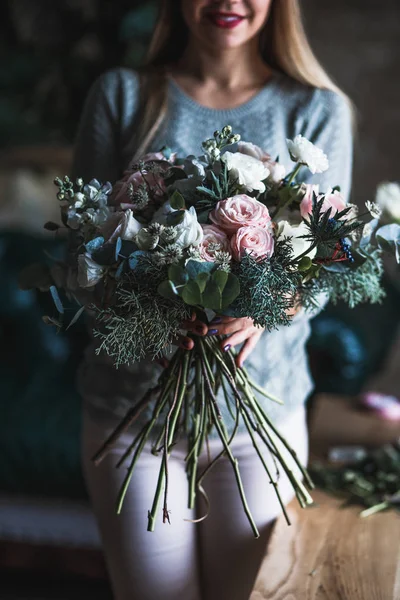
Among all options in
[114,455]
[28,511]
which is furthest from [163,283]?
[28,511]

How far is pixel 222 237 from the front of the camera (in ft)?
2.96

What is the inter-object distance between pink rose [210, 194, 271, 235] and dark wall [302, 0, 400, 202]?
226 cm

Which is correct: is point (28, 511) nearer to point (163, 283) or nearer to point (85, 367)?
point (85, 367)

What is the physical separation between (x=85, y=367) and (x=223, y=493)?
35cm

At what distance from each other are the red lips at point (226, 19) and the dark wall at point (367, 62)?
73.9 inches

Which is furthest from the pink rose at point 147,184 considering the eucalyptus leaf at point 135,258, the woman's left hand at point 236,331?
the woman's left hand at point 236,331

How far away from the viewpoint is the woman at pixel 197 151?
122 centimetres

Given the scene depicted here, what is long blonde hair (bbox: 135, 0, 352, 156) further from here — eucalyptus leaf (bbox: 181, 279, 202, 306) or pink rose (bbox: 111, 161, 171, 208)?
eucalyptus leaf (bbox: 181, 279, 202, 306)

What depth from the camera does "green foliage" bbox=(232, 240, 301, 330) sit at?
2.87 feet

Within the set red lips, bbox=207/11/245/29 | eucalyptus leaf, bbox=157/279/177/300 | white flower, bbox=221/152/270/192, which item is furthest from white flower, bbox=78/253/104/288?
red lips, bbox=207/11/245/29

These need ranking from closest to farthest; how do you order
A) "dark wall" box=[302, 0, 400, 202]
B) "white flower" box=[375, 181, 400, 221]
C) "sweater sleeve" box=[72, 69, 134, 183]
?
"white flower" box=[375, 181, 400, 221] < "sweater sleeve" box=[72, 69, 134, 183] < "dark wall" box=[302, 0, 400, 202]

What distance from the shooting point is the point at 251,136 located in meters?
1.27

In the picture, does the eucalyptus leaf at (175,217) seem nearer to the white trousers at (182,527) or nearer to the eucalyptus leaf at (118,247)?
the eucalyptus leaf at (118,247)

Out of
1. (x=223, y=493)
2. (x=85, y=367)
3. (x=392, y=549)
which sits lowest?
(x=392, y=549)
